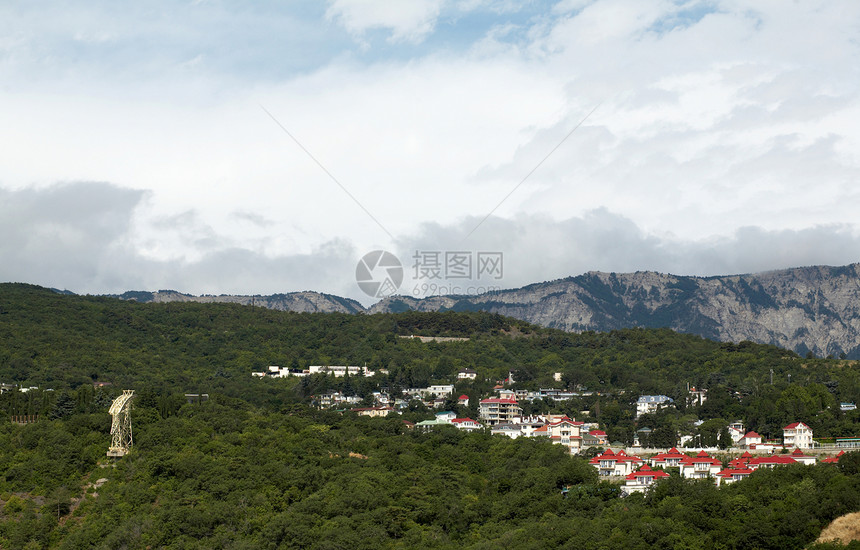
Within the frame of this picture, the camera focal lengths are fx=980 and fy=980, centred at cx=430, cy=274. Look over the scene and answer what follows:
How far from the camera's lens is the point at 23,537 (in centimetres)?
4066

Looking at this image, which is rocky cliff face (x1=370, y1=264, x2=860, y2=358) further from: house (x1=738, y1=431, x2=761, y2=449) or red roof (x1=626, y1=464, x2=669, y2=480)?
red roof (x1=626, y1=464, x2=669, y2=480)

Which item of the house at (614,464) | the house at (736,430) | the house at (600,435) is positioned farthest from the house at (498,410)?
the house at (614,464)

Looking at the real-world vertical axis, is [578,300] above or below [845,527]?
above

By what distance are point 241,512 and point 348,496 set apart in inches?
184

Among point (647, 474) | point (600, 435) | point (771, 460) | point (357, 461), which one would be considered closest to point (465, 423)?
point (600, 435)

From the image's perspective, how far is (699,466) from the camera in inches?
1893

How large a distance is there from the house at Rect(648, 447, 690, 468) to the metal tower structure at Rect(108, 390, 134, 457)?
1048 inches

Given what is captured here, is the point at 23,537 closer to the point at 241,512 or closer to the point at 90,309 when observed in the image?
the point at 241,512

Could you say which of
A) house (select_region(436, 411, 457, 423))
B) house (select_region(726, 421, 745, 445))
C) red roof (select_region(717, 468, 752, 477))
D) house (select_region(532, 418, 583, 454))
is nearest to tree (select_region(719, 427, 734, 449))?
house (select_region(726, 421, 745, 445))

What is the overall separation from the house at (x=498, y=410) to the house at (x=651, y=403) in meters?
8.62

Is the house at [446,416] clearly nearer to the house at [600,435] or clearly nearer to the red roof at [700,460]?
the house at [600,435]

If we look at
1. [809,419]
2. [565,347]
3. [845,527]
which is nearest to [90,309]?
[565,347]

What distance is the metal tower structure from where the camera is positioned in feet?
156

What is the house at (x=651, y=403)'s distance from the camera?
70062mm
